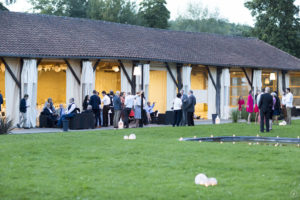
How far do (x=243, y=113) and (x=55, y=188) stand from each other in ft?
59.9

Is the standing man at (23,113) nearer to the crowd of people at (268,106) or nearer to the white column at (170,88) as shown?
the white column at (170,88)

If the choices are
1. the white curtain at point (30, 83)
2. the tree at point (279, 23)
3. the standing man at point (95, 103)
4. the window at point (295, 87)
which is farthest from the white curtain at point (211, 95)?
the tree at point (279, 23)

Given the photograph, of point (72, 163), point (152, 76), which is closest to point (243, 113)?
point (152, 76)

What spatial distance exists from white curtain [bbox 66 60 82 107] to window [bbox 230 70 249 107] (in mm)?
11020

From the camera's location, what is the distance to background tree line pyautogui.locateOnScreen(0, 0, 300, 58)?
40.6m

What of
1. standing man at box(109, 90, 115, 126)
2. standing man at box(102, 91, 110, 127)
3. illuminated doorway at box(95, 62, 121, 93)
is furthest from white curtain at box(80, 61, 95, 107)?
illuminated doorway at box(95, 62, 121, 93)

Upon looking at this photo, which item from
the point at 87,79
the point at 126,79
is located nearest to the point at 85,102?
the point at 87,79

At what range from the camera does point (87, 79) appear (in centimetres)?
2234

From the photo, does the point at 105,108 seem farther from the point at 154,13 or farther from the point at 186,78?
the point at 154,13

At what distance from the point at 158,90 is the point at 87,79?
17.3ft

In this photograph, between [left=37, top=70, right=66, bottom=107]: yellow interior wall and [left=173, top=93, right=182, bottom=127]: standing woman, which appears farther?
[left=37, top=70, right=66, bottom=107]: yellow interior wall

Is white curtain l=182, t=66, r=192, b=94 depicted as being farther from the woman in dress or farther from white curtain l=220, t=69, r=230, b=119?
the woman in dress

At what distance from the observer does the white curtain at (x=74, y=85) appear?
2255 cm

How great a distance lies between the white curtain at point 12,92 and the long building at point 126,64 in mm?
38
